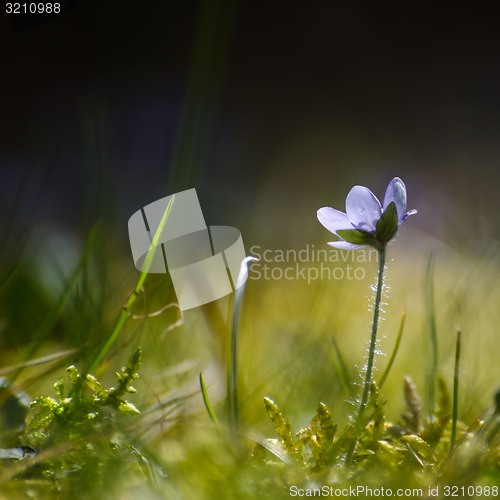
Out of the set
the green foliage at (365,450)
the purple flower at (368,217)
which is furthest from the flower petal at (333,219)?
the green foliage at (365,450)

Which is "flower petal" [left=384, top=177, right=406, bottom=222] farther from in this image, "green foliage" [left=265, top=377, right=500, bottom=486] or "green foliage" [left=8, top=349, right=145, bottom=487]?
"green foliage" [left=8, top=349, right=145, bottom=487]

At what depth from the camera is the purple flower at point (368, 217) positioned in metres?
0.62

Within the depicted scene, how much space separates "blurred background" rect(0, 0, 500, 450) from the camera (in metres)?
0.77

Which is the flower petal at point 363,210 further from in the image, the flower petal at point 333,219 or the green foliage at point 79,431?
the green foliage at point 79,431

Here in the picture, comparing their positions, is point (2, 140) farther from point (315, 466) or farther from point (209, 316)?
point (315, 466)

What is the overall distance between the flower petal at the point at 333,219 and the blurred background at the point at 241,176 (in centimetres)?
20

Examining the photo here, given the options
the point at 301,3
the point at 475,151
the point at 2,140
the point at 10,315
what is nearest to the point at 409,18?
the point at 301,3

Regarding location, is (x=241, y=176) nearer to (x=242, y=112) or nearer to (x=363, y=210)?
(x=242, y=112)

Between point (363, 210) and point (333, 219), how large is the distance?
4 cm

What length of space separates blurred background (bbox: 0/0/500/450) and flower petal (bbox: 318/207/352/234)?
0.20 m

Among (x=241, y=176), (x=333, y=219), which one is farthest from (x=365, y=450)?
(x=241, y=176)

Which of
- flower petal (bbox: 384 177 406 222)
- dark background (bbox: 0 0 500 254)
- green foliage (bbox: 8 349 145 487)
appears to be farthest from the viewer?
dark background (bbox: 0 0 500 254)

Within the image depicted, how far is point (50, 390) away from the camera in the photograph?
2.28 feet

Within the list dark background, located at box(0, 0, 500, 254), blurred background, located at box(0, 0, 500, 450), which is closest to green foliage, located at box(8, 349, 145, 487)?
blurred background, located at box(0, 0, 500, 450)
